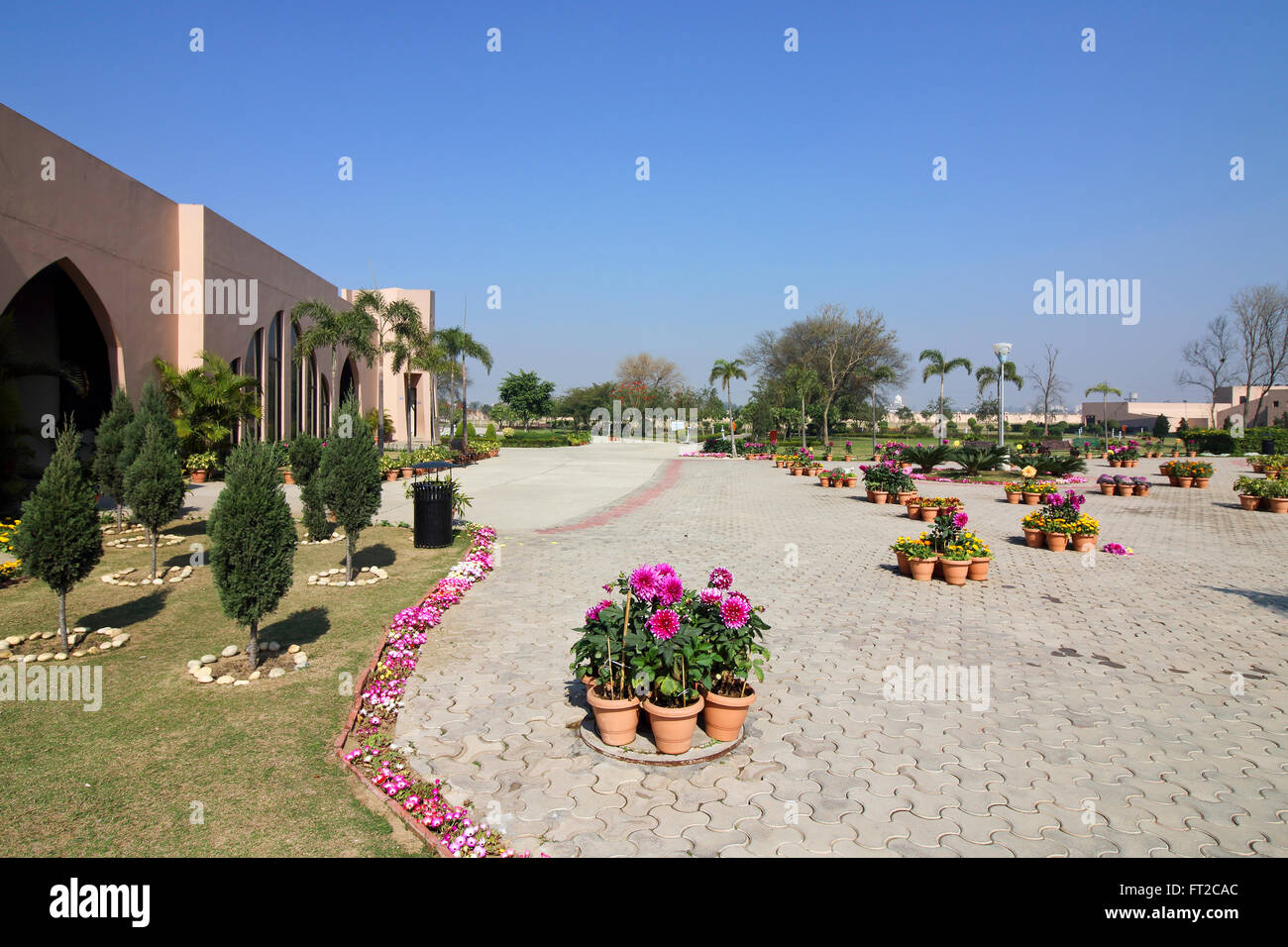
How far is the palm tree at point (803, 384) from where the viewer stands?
35.7m

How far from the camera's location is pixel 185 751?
A: 4078 mm

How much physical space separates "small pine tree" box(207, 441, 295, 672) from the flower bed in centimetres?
97

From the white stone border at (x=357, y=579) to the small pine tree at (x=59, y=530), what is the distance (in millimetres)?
2570

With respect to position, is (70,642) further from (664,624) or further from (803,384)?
(803,384)

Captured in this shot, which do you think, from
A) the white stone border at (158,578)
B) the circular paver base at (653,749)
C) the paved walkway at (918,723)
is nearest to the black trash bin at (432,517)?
the paved walkway at (918,723)

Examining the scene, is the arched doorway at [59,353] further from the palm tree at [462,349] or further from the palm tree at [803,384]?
the palm tree at [803,384]

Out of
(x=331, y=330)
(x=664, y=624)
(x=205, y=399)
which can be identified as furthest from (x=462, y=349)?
(x=664, y=624)

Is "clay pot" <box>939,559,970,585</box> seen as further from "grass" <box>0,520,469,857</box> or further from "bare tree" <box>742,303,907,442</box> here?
"bare tree" <box>742,303,907,442</box>

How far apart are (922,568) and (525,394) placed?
184ft

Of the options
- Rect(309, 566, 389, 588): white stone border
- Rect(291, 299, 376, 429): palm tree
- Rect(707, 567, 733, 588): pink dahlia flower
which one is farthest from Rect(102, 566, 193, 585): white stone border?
Rect(291, 299, 376, 429): palm tree

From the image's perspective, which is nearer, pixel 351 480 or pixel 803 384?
pixel 351 480

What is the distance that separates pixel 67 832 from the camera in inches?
127
